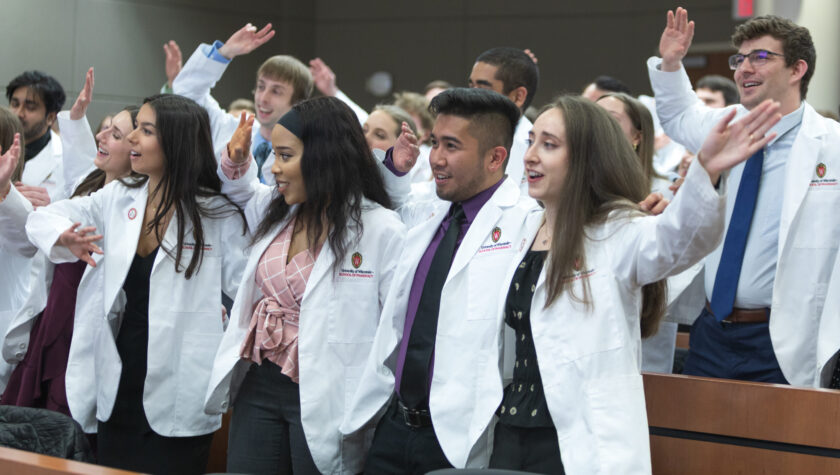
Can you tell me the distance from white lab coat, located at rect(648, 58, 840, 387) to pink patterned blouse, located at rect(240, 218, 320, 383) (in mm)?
1472

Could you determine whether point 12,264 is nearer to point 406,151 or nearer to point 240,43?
point 240,43

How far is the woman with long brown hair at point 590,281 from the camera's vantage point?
2002mm

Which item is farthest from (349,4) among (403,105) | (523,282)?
(523,282)

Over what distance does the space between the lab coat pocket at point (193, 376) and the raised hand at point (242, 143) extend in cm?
58

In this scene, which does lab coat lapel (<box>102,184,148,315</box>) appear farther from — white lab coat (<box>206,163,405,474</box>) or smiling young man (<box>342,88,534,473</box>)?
smiling young man (<box>342,88,534,473</box>)

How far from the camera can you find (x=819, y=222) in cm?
300

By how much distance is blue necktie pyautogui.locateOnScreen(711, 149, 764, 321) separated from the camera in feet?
10.2

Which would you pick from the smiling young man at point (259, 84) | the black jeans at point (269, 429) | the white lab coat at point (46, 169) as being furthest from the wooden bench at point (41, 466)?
the white lab coat at point (46, 169)

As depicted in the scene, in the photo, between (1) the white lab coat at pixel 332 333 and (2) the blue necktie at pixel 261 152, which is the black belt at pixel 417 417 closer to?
(1) the white lab coat at pixel 332 333

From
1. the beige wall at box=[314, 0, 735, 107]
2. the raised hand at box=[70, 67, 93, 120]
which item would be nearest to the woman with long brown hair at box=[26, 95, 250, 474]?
the raised hand at box=[70, 67, 93, 120]

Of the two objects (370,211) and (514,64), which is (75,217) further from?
(514,64)

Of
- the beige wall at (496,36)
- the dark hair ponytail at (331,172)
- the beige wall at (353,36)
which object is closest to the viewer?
the dark hair ponytail at (331,172)

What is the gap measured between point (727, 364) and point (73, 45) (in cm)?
607

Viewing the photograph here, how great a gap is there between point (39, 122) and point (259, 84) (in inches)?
48.6
